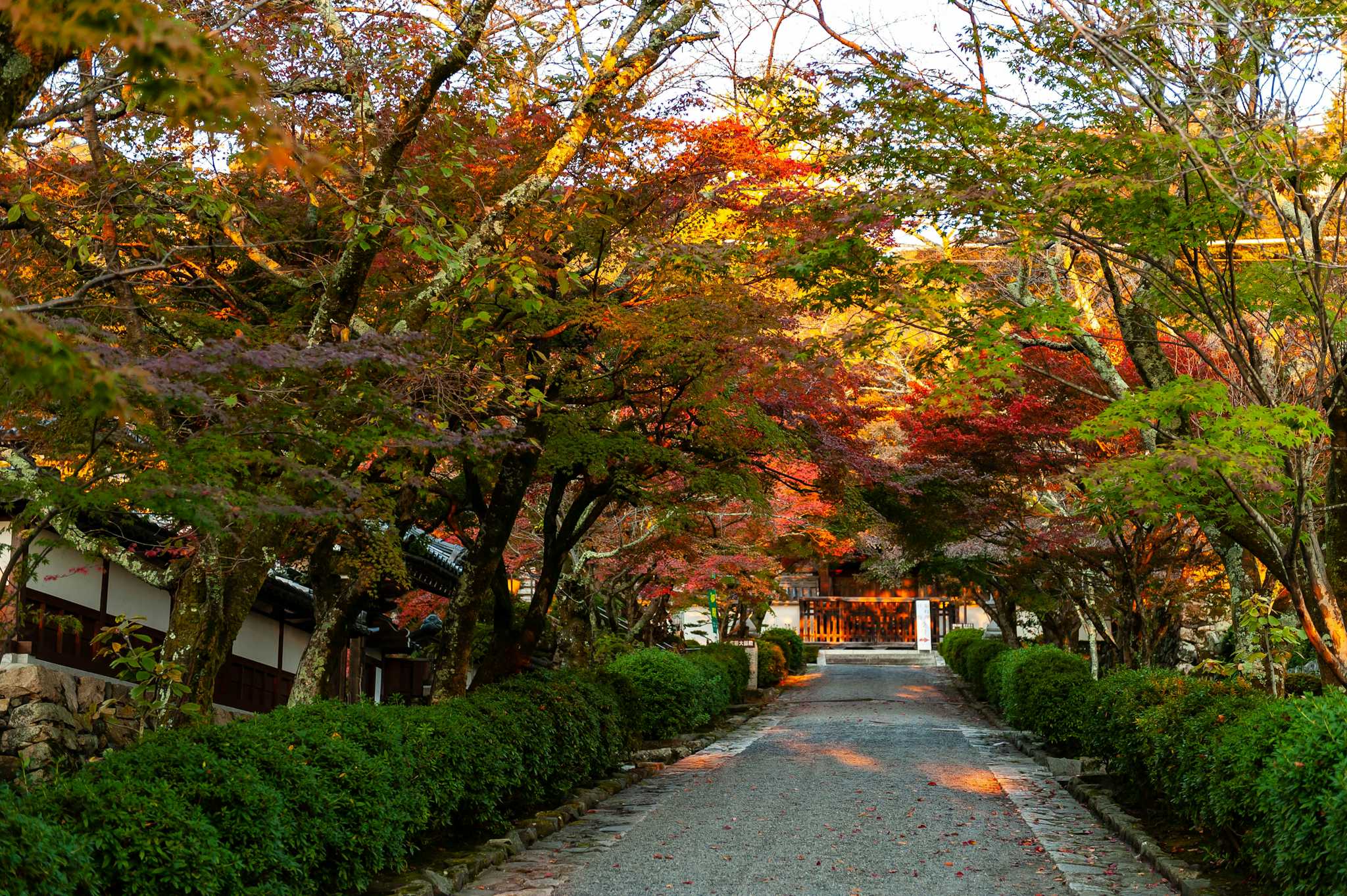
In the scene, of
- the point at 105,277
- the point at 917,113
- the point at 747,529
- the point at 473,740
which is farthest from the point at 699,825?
the point at 747,529

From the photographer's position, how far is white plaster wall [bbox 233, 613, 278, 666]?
17078mm

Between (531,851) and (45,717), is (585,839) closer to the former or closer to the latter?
(531,851)

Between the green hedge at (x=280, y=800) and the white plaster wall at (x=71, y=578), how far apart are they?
576 centimetres

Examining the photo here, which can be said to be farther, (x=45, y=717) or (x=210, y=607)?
(x=45, y=717)

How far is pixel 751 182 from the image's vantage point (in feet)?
38.3

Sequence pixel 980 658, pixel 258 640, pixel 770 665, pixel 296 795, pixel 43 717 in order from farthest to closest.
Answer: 1. pixel 770 665
2. pixel 980 658
3. pixel 258 640
4. pixel 43 717
5. pixel 296 795

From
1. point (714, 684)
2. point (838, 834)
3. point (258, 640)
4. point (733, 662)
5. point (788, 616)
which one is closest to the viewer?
point (838, 834)

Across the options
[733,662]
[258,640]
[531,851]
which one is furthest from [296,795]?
[733,662]

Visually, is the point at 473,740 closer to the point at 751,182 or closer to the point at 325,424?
the point at 325,424

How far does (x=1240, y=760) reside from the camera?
7.27 metres

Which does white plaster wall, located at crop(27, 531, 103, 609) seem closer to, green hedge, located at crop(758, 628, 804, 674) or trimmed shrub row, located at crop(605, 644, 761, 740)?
trimmed shrub row, located at crop(605, 644, 761, 740)

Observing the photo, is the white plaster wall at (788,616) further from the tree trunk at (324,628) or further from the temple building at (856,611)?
the tree trunk at (324,628)

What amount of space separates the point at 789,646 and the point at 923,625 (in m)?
8.36

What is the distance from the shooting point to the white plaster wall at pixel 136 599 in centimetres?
1451
